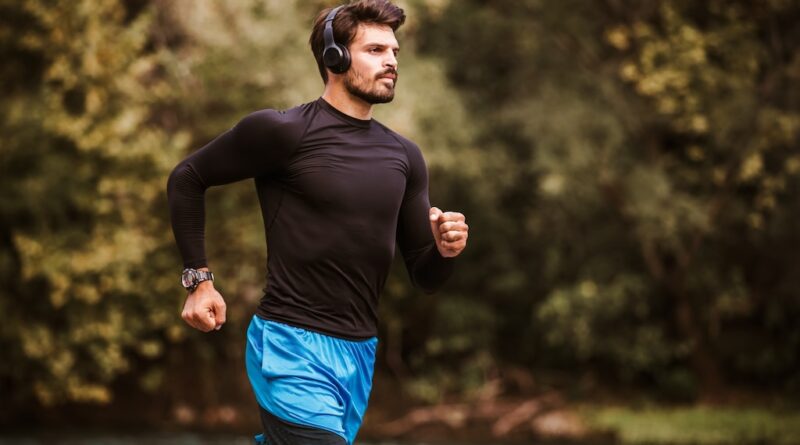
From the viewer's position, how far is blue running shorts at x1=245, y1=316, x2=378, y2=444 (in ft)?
10.9

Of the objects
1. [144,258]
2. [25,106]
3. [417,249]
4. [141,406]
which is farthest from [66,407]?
[417,249]

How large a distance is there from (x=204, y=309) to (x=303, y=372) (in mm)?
363

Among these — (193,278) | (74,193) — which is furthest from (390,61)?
(74,193)

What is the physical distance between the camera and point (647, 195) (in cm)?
1352

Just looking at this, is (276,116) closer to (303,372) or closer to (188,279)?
(188,279)

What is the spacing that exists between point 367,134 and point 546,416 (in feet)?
40.8

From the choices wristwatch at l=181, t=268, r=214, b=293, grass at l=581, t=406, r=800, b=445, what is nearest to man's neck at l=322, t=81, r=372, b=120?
wristwatch at l=181, t=268, r=214, b=293

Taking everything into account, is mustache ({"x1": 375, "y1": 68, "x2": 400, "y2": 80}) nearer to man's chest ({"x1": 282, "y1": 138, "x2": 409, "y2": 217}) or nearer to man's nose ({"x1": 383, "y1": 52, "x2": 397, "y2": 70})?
man's nose ({"x1": 383, "y1": 52, "x2": 397, "y2": 70})

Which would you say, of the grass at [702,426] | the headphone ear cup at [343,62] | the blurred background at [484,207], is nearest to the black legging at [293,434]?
the headphone ear cup at [343,62]

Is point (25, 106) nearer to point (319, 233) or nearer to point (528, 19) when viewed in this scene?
point (528, 19)

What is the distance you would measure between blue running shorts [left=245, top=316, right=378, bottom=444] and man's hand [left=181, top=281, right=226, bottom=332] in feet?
0.57

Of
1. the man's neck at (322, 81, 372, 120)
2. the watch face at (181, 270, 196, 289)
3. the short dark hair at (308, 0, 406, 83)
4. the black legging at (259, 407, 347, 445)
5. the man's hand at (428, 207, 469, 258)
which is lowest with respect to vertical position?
the black legging at (259, 407, 347, 445)

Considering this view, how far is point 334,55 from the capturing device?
3.40 metres

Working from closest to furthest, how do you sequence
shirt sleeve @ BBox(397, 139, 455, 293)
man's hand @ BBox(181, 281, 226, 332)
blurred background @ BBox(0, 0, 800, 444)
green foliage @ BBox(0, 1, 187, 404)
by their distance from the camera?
1. man's hand @ BBox(181, 281, 226, 332)
2. shirt sleeve @ BBox(397, 139, 455, 293)
3. blurred background @ BBox(0, 0, 800, 444)
4. green foliage @ BBox(0, 1, 187, 404)
